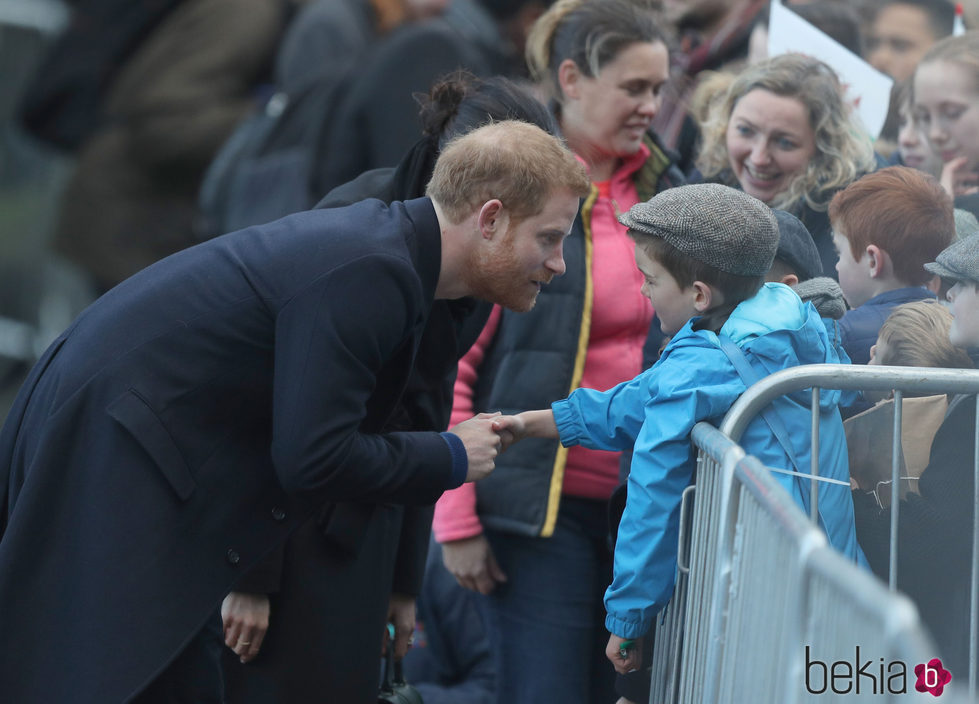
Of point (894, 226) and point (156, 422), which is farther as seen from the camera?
point (894, 226)

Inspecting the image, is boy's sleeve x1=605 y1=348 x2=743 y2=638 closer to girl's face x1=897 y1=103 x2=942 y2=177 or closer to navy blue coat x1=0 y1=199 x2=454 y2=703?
navy blue coat x1=0 y1=199 x2=454 y2=703

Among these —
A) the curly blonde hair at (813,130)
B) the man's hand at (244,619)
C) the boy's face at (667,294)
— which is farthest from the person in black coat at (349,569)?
the curly blonde hair at (813,130)

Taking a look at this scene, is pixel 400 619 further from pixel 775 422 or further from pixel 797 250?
pixel 797 250

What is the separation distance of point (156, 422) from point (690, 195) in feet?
3.64

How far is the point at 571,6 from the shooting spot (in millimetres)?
3521

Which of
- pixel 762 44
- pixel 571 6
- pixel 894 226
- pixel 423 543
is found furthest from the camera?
pixel 762 44

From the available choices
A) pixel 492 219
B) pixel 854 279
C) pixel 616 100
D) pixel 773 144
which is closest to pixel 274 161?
pixel 616 100

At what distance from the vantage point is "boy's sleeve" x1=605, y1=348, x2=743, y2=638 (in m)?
2.62

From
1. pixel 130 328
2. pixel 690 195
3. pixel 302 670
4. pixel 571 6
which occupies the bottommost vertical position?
pixel 302 670

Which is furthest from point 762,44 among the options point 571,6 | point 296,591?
point 296,591

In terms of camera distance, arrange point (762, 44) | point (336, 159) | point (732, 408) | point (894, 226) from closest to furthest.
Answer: point (732, 408)
point (894, 226)
point (762, 44)
point (336, 159)

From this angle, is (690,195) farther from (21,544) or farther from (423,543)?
(21,544)

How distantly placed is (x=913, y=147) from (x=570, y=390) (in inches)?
41.2

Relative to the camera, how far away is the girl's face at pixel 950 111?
3.36m
